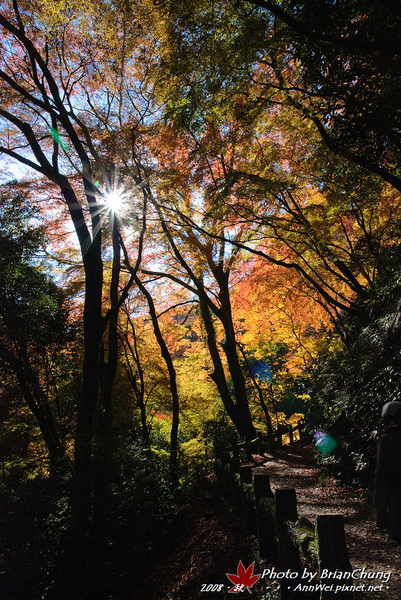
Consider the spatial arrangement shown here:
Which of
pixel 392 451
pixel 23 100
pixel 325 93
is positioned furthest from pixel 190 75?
pixel 392 451

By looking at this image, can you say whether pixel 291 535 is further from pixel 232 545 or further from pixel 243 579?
pixel 232 545

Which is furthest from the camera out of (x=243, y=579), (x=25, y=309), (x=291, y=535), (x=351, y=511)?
(x=25, y=309)

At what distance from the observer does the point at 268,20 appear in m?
4.81

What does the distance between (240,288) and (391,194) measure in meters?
6.28

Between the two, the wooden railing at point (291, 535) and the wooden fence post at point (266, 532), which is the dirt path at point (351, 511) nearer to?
the wooden railing at point (291, 535)

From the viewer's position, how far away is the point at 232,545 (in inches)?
161

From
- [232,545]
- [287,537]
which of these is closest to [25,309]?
[232,545]

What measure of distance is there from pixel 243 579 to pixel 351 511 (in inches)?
102

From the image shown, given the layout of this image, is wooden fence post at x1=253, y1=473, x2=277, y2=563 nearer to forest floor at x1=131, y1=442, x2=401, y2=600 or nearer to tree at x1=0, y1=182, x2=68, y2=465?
forest floor at x1=131, y1=442, x2=401, y2=600

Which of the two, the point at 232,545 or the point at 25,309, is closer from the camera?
the point at 232,545

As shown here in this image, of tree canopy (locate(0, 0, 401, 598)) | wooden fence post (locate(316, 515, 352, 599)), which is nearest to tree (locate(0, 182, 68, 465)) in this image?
tree canopy (locate(0, 0, 401, 598))

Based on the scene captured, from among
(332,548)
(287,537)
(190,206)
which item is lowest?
(287,537)

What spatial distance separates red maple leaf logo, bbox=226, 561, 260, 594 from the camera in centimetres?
308

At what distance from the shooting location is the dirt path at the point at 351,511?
2.94m
